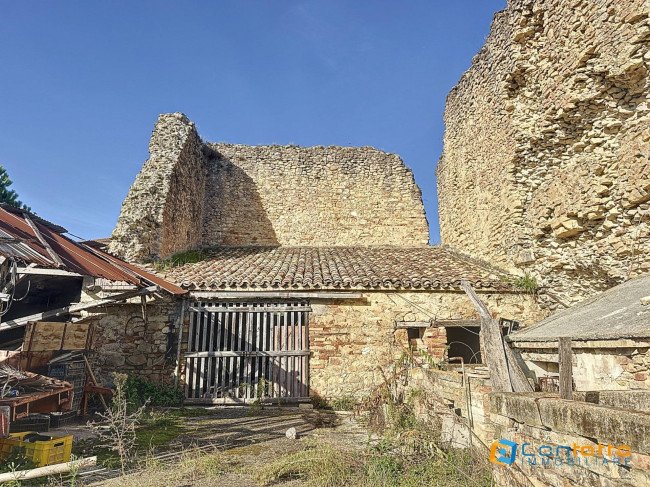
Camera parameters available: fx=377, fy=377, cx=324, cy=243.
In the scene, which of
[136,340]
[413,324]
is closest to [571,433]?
[413,324]

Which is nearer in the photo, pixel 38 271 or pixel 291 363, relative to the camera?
pixel 38 271

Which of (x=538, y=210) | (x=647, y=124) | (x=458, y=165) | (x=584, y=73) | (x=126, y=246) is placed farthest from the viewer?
(x=458, y=165)

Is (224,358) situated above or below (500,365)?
below

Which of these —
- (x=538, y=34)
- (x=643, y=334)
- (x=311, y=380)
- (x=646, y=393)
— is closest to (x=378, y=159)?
(x=538, y=34)

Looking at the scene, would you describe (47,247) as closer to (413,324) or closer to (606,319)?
A: (413,324)

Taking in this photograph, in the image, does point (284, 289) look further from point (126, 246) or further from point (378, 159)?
point (378, 159)

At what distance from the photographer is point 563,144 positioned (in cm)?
845

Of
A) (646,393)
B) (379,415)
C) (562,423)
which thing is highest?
(646,393)

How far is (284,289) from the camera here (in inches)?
367

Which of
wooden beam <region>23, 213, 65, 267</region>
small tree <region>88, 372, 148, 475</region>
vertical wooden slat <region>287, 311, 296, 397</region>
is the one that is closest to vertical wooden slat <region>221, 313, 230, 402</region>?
vertical wooden slat <region>287, 311, 296, 397</region>

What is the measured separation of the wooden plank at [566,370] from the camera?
2.97 metres

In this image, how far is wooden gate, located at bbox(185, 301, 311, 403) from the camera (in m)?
8.97

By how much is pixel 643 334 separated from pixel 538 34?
25.7ft

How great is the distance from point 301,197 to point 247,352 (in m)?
7.77
